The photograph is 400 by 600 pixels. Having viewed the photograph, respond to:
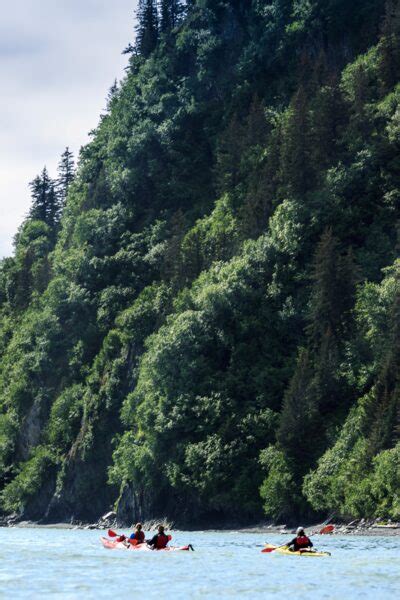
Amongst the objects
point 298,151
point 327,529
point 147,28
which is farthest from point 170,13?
point 327,529

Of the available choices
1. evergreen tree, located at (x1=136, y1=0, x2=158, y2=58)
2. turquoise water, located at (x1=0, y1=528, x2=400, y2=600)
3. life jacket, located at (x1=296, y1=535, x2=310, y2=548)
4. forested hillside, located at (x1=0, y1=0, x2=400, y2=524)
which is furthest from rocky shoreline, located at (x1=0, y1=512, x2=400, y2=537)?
evergreen tree, located at (x1=136, y1=0, x2=158, y2=58)

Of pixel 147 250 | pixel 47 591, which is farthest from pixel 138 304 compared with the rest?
pixel 47 591

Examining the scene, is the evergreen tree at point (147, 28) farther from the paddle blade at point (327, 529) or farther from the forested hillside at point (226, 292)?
the paddle blade at point (327, 529)

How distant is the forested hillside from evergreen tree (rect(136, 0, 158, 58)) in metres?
0.73

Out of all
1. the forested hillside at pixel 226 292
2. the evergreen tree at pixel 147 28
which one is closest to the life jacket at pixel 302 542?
the forested hillside at pixel 226 292

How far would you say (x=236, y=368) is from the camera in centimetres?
10388

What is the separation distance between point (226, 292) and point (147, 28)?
7631 centimetres

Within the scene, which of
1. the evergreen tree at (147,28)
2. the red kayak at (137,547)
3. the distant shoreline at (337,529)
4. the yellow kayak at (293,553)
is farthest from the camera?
the evergreen tree at (147,28)

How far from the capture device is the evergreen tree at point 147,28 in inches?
6417

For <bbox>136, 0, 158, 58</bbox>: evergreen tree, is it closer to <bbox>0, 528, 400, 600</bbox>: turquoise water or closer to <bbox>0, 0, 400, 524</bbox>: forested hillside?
<bbox>0, 0, 400, 524</bbox>: forested hillside

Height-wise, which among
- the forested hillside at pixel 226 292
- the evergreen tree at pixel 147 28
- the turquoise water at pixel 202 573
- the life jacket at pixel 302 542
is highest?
the evergreen tree at pixel 147 28

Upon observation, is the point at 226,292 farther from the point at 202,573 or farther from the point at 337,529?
the point at 202,573

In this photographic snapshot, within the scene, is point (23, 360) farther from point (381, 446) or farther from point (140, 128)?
point (381, 446)

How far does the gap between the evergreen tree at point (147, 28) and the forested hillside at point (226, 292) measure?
734 mm
